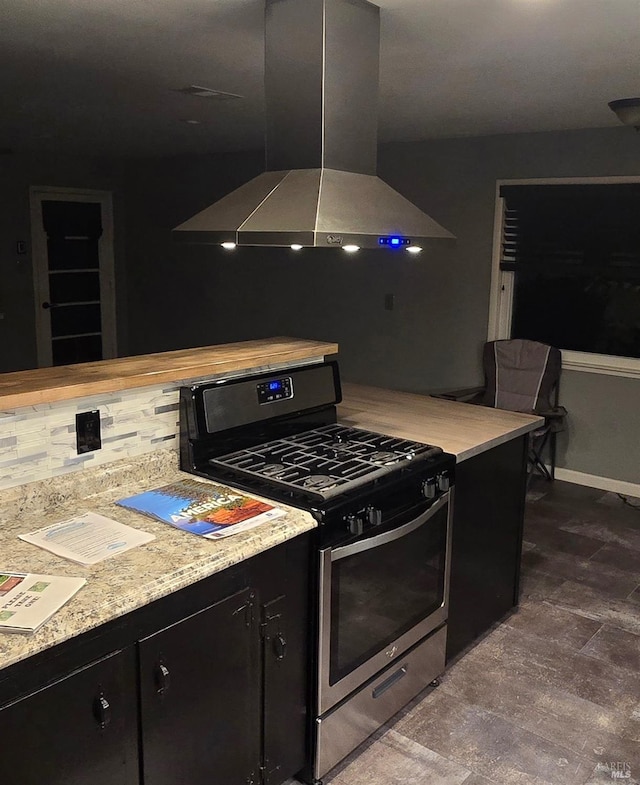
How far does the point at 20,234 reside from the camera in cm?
629

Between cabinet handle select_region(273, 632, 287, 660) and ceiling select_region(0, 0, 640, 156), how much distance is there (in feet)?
5.97

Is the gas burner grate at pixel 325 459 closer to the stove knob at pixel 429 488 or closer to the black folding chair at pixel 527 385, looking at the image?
the stove knob at pixel 429 488

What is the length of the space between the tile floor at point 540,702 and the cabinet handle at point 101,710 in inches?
37.5

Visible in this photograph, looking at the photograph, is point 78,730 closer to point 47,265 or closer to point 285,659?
point 285,659

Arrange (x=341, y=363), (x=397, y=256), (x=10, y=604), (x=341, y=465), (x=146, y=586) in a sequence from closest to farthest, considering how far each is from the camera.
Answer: (x=10, y=604)
(x=146, y=586)
(x=341, y=465)
(x=397, y=256)
(x=341, y=363)

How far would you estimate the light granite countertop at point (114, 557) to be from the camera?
144cm

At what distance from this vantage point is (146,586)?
1.56 metres

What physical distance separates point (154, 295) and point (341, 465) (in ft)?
17.0

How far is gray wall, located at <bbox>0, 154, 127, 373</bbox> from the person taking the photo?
6.19 meters

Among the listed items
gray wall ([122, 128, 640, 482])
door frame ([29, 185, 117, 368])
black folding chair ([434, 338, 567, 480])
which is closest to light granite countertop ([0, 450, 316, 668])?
gray wall ([122, 128, 640, 482])

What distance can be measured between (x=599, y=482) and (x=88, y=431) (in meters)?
3.65

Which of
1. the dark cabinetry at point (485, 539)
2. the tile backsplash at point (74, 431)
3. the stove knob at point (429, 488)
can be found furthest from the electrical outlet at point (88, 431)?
the dark cabinetry at point (485, 539)

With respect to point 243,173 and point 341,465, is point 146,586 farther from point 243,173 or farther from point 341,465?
point 243,173

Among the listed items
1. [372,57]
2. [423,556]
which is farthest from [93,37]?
[423,556]
